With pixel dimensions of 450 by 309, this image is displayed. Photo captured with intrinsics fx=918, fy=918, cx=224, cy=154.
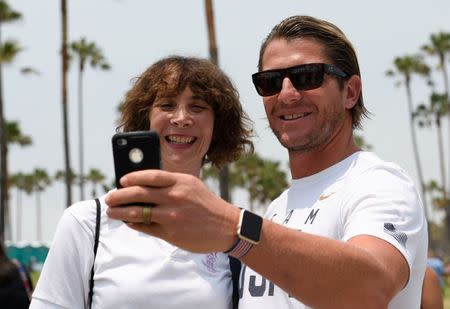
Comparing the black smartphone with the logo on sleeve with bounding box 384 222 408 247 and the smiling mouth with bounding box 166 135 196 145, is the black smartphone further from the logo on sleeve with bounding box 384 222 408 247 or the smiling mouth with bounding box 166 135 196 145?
the smiling mouth with bounding box 166 135 196 145

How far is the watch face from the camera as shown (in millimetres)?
2371

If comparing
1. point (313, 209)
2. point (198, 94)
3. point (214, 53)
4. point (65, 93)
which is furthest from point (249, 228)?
point (65, 93)

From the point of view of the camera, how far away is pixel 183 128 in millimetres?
4219

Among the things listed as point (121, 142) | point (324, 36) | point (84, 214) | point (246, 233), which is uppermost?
point (324, 36)

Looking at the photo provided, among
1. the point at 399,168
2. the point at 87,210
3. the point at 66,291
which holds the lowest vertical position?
the point at 66,291

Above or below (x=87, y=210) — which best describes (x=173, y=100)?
above

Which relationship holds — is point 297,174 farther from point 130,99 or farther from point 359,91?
point 130,99

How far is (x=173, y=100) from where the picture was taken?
14.3 feet

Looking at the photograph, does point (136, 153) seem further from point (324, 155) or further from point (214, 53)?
point (214, 53)

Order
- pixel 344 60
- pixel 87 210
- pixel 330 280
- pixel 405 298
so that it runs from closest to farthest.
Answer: pixel 330 280 → pixel 405 298 → pixel 344 60 → pixel 87 210

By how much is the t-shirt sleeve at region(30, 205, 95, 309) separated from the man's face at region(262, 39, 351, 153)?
973 millimetres

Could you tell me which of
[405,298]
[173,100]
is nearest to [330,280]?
[405,298]

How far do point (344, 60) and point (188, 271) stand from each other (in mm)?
1157

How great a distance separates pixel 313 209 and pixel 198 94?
115cm
